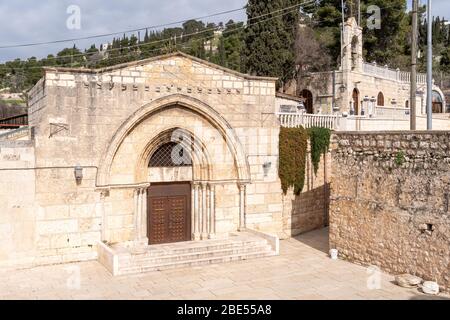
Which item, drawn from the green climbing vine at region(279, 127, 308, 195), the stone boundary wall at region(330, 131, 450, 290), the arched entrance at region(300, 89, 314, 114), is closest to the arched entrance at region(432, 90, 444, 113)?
the arched entrance at region(300, 89, 314, 114)

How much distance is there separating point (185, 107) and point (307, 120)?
519cm

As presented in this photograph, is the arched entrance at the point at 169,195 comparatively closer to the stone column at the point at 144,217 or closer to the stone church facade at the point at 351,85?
the stone column at the point at 144,217

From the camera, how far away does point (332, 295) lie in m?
9.16

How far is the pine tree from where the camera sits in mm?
24531

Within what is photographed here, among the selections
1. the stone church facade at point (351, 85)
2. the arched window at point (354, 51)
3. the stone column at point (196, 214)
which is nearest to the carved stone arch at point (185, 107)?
the stone column at point (196, 214)

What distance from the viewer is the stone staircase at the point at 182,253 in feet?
35.2

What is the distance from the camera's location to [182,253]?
38.1 feet

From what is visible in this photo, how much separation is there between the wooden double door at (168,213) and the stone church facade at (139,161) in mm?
31

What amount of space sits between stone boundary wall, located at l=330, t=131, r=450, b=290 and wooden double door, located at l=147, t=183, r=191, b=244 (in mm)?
4469

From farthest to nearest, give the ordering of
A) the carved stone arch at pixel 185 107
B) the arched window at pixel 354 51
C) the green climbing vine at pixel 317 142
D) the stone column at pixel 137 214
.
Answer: the arched window at pixel 354 51 < the green climbing vine at pixel 317 142 < the stone column at pixel 137 214 < the carved stone arch at pixel 185 107

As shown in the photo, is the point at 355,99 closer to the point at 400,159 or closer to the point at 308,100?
the point at 308,100

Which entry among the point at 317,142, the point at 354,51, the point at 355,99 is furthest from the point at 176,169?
the point at 354,51

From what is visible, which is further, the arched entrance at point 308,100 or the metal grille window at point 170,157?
the arched entrance at point 308,100

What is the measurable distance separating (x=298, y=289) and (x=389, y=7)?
88.3 ft
